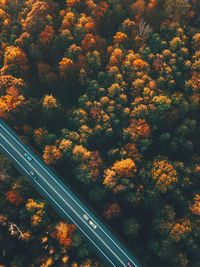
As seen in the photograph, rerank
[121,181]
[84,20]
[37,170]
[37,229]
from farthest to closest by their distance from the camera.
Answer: [84,20] < [37,170] < [121,181] < [37,229]

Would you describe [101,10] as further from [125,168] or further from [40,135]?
[125,168]

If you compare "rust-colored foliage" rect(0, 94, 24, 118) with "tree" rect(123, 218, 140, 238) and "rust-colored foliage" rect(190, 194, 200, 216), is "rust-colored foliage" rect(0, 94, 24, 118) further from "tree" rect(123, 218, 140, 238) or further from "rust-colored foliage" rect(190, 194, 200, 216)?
"rust-colored foliage" rect(190, 194, 200, 216)

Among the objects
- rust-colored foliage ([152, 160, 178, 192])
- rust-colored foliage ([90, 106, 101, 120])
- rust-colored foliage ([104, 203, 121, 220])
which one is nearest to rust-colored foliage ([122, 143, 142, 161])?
rust-colored foliage ([152, 160, 178, 192])

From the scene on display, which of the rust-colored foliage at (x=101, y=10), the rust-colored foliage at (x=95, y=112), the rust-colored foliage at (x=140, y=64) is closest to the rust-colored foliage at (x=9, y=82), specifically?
the rust-colored foliage at (x=95, y=112)

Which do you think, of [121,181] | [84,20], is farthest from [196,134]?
[84,20]

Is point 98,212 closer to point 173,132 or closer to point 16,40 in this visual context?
point 173,132
